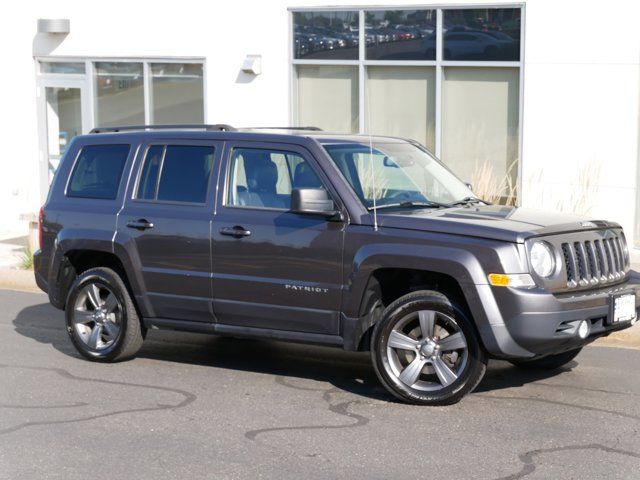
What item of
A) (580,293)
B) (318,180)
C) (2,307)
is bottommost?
(2,307)

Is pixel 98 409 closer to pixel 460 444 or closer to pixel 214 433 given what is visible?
pixel 214 433

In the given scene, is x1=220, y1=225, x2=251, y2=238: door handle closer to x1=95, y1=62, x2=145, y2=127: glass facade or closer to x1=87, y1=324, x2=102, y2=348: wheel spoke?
x1=87, y1=324, x2=102, y2=348: wheel spoke

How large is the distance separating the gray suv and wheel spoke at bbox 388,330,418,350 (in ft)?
0.03

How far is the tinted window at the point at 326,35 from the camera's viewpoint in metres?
15.6

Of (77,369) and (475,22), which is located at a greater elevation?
(475,22)

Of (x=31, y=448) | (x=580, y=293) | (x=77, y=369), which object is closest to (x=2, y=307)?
(x=77, y=369)

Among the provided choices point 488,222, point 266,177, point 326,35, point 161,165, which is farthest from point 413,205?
point 326,35

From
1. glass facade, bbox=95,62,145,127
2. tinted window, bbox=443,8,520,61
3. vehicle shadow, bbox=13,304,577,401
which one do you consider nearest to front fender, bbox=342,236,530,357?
vehicle shadow, bbox=13,304,577,401

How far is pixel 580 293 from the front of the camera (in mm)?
7426

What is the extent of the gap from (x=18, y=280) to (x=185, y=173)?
573 centimetres

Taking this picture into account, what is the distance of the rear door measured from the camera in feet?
27.2

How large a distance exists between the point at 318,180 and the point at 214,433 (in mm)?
2031

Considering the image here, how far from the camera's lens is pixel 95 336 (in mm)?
8898

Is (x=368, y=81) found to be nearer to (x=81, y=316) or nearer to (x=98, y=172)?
(x=98, y=172)
